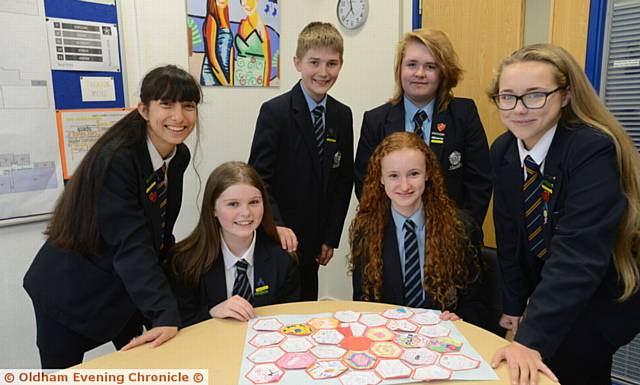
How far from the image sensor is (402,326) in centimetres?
150

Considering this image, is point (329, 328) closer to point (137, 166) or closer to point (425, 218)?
point (425, 218)

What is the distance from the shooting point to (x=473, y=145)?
2.18 m

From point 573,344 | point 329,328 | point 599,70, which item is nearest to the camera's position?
point 329,328

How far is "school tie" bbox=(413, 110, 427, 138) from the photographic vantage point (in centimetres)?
219

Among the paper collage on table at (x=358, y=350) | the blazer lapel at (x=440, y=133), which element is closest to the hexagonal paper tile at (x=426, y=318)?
the paper collage on table at (x=358, y=350)

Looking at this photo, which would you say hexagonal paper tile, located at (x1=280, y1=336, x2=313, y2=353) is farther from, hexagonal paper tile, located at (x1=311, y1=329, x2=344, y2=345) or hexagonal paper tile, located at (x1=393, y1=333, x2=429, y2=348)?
hexagonal paper tile, located at (x1=393, y1=333, x2=429, y2=348)

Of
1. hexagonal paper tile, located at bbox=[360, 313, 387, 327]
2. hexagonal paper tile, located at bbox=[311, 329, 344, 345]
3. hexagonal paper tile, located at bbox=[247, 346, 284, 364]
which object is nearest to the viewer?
hexagonal paper tile, located at bbox=[247, 346, 284, 364]

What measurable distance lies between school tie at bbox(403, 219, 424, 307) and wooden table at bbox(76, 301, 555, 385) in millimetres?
314

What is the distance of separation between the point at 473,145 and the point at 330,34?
80 cm

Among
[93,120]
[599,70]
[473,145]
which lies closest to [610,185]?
[473,145]

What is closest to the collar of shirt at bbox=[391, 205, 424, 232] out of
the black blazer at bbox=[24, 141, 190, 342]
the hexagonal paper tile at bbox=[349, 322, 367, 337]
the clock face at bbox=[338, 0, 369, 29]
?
the hexagonal paper tile at bbox=[349, 322, 367, 337]

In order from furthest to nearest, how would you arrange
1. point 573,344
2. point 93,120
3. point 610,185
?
point 93,120
point 573,344
point 610,185

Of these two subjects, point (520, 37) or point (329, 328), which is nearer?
point (329, 328)

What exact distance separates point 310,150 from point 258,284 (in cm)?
73
